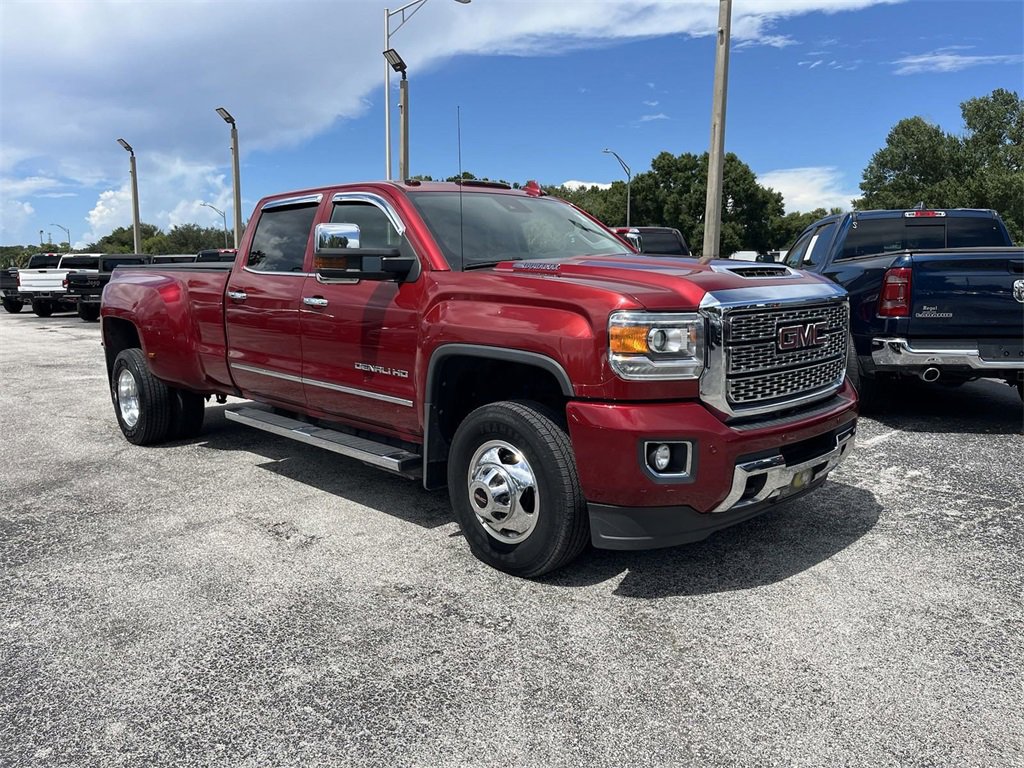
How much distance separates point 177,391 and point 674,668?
5.03 meters

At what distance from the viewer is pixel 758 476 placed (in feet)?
11.3

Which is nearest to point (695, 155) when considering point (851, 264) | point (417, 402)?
point (851, 264)

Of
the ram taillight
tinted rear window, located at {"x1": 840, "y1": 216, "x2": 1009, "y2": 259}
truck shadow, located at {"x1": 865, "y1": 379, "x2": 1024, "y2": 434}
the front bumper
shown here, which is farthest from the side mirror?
tinted rear window, located at {"x1": 840, "y1": 216, "x2": 1009, "y2": 259}

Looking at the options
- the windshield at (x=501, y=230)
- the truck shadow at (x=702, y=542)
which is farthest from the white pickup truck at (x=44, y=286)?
the windshield at (x=501, y=230)

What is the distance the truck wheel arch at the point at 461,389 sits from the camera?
3914 mm

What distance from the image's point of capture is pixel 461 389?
13.9 feet

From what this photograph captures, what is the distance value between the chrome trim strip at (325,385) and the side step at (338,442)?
0.27m

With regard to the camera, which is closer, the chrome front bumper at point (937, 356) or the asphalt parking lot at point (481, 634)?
the asphalt parking lot at point (481, 634)

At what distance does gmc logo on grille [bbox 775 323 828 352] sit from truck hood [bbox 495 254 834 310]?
7.2 inches

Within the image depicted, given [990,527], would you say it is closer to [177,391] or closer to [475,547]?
[475,547]

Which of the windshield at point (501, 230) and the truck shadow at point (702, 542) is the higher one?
the windshield at point (501, 230)

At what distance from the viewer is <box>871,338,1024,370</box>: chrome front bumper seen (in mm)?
6211

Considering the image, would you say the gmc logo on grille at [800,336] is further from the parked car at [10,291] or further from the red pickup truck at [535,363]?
the parked car at [10,291]

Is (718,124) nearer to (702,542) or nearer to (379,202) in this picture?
(379,202)
